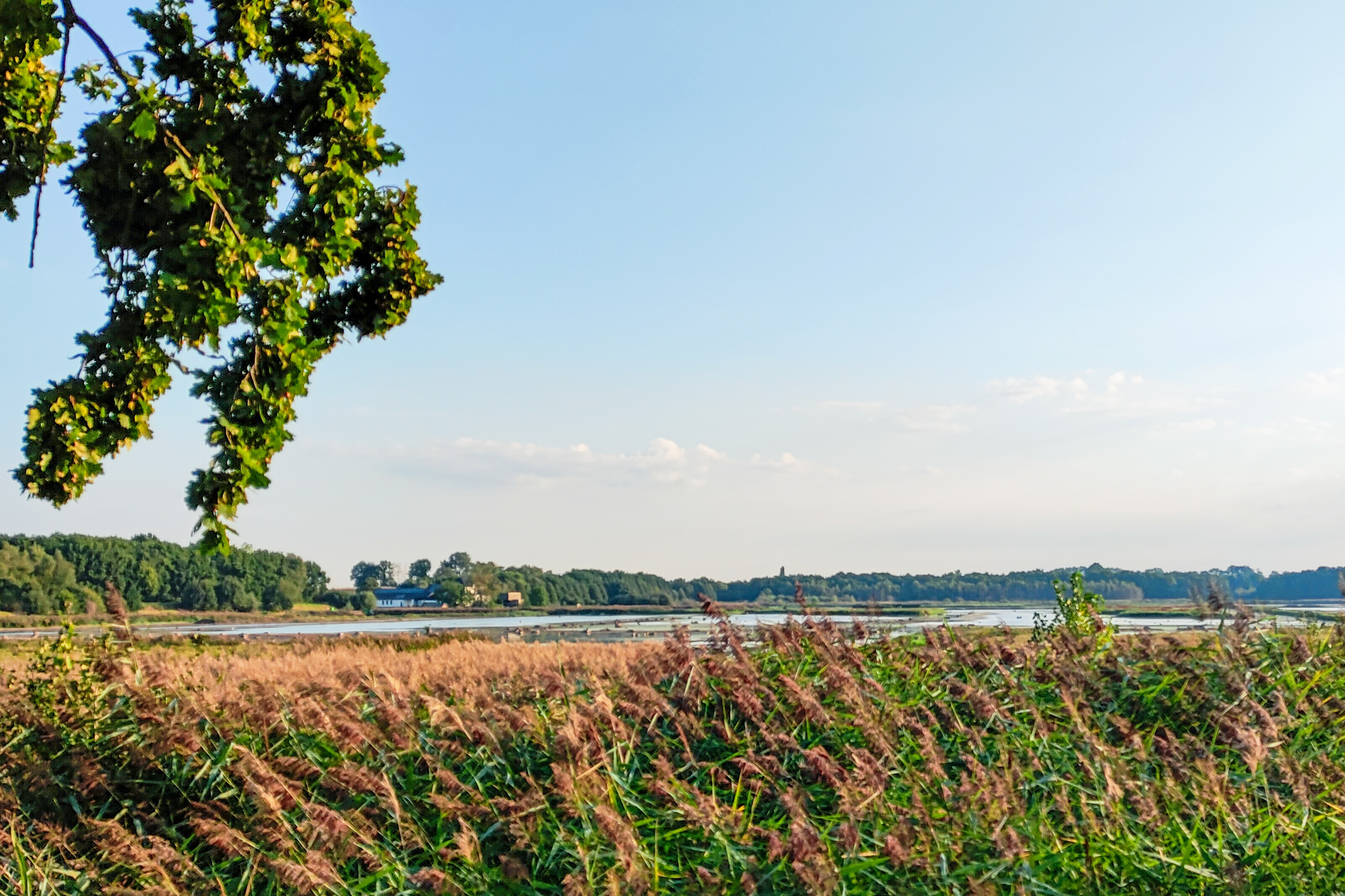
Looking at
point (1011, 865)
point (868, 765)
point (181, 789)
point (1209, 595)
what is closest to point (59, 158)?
point (181, 789)

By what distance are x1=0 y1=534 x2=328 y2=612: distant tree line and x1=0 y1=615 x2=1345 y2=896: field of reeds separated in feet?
354

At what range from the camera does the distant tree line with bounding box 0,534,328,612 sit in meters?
110

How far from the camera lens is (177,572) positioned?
403ft

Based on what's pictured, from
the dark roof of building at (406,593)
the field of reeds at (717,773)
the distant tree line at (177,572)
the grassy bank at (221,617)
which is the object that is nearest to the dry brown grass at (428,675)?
the field of reeds at (717,773)

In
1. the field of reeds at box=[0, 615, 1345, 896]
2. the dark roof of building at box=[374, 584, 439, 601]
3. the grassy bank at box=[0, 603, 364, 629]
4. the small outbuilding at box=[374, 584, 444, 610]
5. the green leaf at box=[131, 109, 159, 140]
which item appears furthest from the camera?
the dark roof of building at box=[374, 584, 439, 601]

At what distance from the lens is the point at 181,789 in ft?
19.7

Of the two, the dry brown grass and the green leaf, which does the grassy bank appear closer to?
the dry brown grass

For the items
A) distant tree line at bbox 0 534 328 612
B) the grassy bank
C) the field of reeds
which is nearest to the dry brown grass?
→ the field of reeds

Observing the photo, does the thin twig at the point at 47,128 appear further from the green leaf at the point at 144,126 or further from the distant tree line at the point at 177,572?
the distant tree line at the point at 177,572

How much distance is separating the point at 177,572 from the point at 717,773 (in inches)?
5294

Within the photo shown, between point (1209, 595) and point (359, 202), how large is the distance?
32.8 ft

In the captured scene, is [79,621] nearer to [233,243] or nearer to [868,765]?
[233,243]

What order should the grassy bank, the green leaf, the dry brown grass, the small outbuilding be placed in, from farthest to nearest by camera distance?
the small outbuilding, the grassy bank, the green leaf, the dry brown grass

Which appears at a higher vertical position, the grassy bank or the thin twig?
the thin twig
